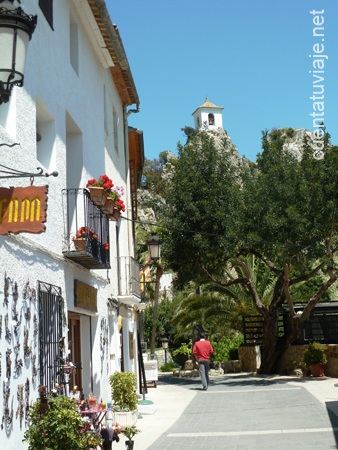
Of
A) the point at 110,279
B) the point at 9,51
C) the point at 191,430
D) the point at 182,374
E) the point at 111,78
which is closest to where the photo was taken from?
the point at 9,51

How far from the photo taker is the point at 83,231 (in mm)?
11664

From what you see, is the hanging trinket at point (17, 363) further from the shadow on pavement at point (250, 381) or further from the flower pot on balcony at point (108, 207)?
the shadow on pavement at point (250, 381)

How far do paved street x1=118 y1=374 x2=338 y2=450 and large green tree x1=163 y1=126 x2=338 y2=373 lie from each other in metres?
3.99

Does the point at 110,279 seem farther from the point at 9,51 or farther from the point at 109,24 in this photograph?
the point at 9,51

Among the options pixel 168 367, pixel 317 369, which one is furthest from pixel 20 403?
pixel 168 367

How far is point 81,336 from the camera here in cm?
1343

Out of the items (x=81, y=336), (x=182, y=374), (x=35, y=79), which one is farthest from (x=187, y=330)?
(x=35, y=79)

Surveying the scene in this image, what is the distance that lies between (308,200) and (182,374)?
11.2 metres

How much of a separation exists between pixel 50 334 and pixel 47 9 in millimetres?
5160

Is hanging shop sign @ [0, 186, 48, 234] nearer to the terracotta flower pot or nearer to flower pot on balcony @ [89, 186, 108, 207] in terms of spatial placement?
flower pot on balcony @ [89, 186, 108, 207]

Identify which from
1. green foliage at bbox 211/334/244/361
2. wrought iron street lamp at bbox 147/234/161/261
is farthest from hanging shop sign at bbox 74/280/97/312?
green foliage at bbox 211/334/244/361

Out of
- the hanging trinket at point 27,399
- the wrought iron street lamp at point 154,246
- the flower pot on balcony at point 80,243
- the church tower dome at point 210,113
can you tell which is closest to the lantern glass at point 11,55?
the hanging trinket at point 27,399

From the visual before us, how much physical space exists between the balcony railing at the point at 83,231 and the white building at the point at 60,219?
Result: 0.02 m

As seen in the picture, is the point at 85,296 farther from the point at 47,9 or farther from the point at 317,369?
the point at 317,369
